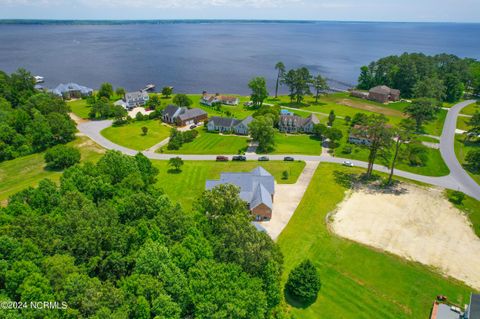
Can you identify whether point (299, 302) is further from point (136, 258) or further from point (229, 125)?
point (229, 125)

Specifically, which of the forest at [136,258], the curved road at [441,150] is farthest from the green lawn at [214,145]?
the forest at [136,258]

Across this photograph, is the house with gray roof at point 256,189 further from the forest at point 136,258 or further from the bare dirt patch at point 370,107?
the bare dirt patch at point 370,107

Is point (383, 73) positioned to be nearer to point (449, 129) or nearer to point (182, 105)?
point (449, 129)

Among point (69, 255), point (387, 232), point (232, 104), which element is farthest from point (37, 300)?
point (232, 104)

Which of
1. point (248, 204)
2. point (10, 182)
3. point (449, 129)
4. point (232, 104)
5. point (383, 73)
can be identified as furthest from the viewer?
point (383, 73)

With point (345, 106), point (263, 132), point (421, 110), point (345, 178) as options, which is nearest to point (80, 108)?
point (263, 132)

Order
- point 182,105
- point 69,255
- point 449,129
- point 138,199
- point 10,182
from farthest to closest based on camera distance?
1. point 182,105
2. point 449,129
3. point 10,182
4. point 138,199
5. point 69,255
